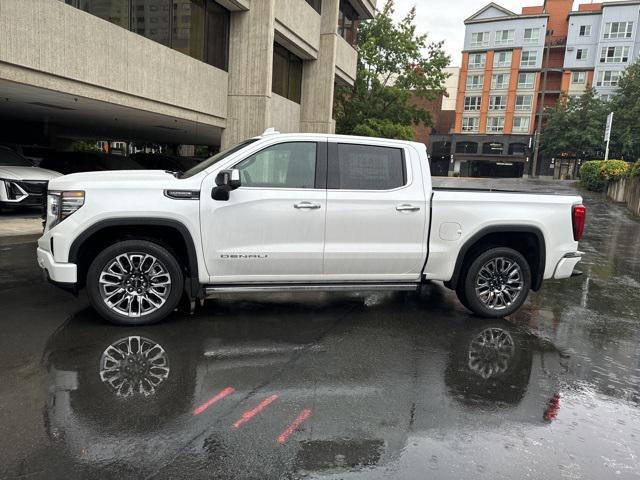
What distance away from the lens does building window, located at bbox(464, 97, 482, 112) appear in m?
70.9

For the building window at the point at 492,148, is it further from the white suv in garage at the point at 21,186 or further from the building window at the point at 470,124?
the white suv in garage at the point at 21,186

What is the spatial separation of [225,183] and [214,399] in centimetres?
216

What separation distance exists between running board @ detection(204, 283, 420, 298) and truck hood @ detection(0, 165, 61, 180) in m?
9.05

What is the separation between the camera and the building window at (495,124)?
69000 millimetres

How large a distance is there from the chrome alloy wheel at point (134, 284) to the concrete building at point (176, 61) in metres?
6.21

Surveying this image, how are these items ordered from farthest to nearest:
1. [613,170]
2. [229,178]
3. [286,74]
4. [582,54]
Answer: [582,54]
[613,170]
[286,74]
[229,178]

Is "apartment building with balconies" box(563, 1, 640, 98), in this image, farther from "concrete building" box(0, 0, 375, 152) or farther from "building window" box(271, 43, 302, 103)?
"concrete building" box(0, 0, 375, 152)

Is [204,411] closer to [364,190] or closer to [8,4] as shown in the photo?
[364,190]

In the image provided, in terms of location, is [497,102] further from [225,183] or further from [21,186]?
[225,183]

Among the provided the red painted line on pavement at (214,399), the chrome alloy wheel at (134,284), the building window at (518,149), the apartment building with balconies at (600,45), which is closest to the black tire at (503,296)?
the red painted line on pavement at (214,399)

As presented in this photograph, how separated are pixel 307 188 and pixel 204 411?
2.70 metres

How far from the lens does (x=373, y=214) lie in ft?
18.4

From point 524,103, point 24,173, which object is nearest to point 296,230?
point 24,173

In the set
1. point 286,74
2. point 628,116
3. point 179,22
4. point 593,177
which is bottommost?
point 593,177
